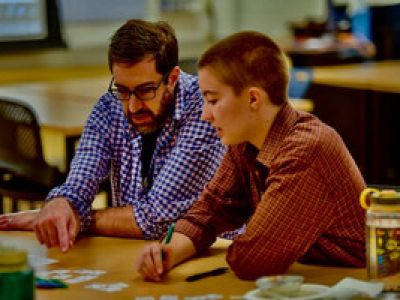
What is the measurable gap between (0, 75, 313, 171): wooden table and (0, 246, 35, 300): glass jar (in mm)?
3032

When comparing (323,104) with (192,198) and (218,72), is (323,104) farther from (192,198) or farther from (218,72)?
(218,72)

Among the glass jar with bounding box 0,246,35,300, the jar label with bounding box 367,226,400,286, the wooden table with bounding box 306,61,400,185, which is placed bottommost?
the wooden table with bounding box 306,61,400,185

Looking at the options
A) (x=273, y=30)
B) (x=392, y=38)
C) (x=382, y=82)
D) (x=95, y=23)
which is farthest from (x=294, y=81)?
(x=273, y=30)

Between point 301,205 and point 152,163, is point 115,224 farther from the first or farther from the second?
point 301,205

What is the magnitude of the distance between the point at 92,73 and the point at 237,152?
571cm

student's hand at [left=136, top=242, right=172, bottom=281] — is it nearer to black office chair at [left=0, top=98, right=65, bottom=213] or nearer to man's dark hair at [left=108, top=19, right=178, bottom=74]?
man's dark hair at [left=108, top=19, right=178, bottom=74]

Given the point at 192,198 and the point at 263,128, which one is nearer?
the point at 263,128

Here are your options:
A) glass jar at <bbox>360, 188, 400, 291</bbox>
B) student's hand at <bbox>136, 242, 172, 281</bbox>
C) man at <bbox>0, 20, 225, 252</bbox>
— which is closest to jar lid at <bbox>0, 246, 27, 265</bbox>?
student's hand at <bbox>136, 242, 172, 281</bbox>

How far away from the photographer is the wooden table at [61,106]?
16.7 ft

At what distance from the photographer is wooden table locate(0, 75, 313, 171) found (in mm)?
5102

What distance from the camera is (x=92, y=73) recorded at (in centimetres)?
838

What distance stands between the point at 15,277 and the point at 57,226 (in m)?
0.98

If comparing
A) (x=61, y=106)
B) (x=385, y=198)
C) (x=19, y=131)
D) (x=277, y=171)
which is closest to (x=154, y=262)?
(x=277, y=171)

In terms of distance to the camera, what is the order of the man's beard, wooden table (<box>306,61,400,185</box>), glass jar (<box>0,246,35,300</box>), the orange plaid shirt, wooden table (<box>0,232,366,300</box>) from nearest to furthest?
glass jar (<box>0,246,35,300</box>)
wooden table (<box>0,232,366,300</box>)
the orange plaid shirt
the man's beard
wooden table (<box>306,61,400,185</box>)
